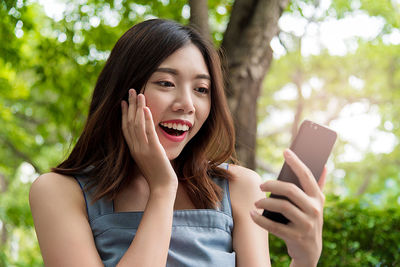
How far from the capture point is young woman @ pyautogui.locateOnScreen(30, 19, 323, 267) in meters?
1.76

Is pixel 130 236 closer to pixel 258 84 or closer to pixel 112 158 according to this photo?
pixel 112 158

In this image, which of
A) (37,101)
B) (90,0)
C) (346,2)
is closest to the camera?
(90,0)

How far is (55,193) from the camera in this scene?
6.16 ft

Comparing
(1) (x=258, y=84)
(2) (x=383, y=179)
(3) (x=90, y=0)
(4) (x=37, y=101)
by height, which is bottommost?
(2) (x=383, y=179)

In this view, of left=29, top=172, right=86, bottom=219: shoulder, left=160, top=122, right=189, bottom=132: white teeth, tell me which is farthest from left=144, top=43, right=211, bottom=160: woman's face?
left=29, top=172, right=86, bottom=219: shoulder

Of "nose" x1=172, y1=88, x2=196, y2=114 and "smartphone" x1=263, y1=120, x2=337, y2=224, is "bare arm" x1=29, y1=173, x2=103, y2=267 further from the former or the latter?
"smartphone" x1=263, y1=120, x2=337, y2=224

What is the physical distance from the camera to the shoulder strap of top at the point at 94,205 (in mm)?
1945

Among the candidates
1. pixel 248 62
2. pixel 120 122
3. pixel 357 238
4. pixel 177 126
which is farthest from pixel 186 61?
pixel 357 238

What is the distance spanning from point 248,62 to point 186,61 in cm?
159

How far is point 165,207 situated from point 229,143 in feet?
2.12

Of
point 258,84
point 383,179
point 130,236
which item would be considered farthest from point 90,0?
point 383,179

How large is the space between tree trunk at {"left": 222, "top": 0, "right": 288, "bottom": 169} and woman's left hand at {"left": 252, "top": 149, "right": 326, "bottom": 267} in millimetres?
2186

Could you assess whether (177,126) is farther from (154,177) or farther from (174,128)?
(154,177)

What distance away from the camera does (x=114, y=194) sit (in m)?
2.00
